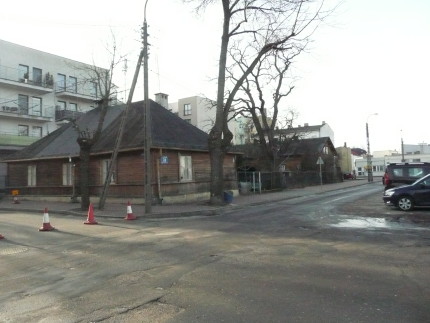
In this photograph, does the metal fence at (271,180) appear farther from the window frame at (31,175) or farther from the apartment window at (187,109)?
the apartment window at (187,109)

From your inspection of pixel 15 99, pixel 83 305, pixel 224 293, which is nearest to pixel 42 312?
pixel 83 305

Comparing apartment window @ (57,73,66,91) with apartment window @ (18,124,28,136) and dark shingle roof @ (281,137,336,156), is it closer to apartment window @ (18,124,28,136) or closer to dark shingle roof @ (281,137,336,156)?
apartment window @ (18,124,28,136)

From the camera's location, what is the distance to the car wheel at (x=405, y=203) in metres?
15.8

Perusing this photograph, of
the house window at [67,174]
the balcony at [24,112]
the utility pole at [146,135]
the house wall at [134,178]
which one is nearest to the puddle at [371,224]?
the utility pole at [146,135]

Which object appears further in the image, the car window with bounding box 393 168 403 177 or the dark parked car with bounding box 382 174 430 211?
the car window with bounding box 393 168 403 177

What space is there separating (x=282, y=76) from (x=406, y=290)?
3350cm

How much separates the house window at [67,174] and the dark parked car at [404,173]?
741 inches

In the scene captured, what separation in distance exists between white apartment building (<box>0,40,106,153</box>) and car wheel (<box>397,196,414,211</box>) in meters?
31.6

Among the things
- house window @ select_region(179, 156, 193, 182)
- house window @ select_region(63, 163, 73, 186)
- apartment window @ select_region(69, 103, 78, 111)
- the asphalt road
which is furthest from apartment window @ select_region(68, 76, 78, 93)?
the asphalt road

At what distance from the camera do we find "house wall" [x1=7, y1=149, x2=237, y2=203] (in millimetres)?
22234

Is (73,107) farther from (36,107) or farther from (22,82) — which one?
(22,82)

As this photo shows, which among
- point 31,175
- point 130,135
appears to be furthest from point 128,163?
point 31,175

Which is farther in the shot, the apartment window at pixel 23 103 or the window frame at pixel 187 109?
the window frame at pixel 187 109

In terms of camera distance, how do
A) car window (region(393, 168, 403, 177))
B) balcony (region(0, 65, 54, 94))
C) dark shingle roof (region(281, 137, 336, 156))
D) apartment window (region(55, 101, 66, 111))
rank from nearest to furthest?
1. car window (region(393, 168, 403, 177))
2. balcony (region(0, 65, 54, 94))
3. apartment window (region(55, 101, 66, 111))
4. dark shingle roof (region(281, 137, 336, 156))
